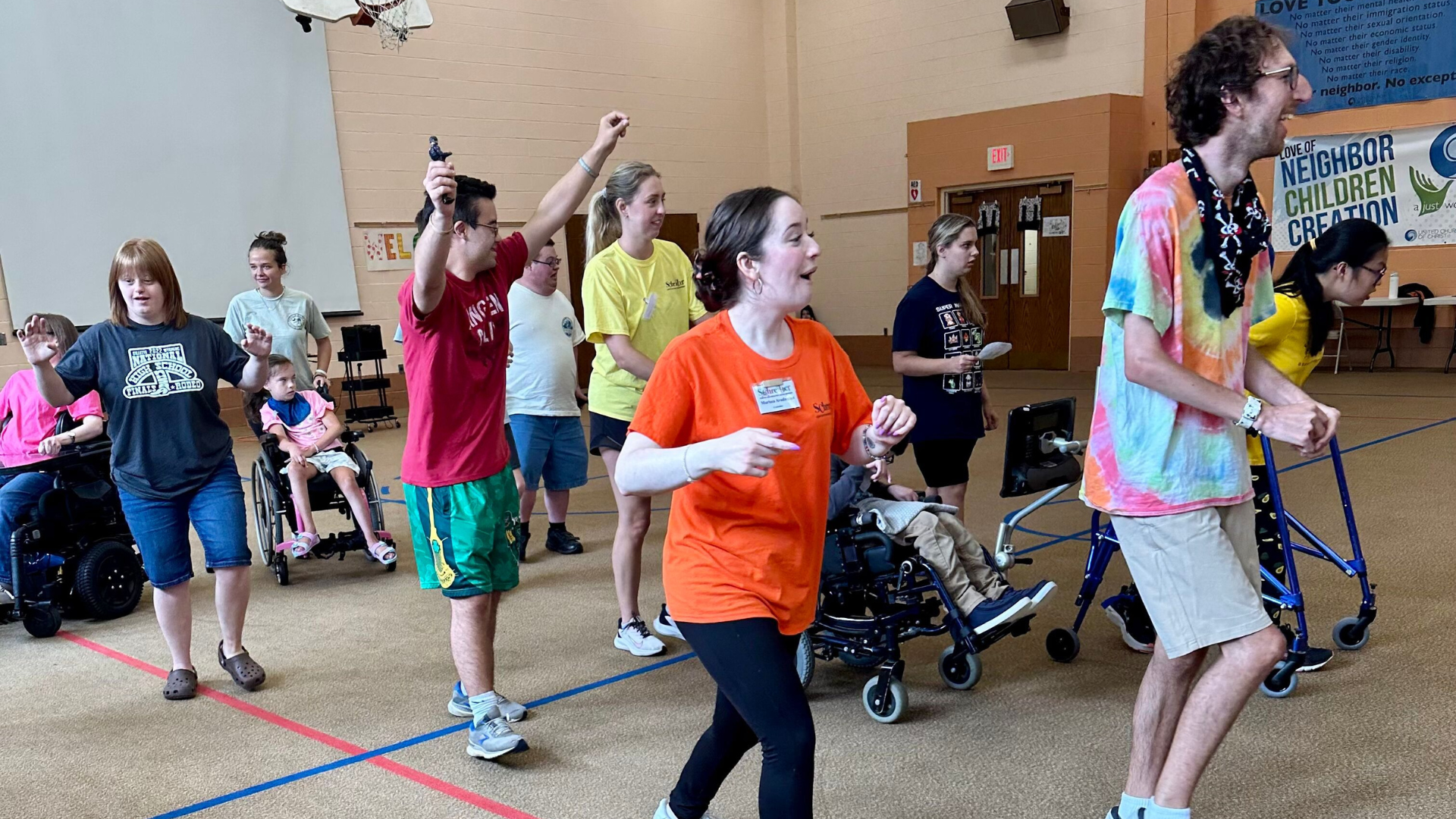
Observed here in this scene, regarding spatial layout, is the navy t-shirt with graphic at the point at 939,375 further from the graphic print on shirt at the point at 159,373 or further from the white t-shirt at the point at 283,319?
the white t-shirt at the point at 283,319

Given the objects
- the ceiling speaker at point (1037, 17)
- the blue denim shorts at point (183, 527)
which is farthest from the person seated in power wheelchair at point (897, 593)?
the ceiling speaker at point (1037, 17)

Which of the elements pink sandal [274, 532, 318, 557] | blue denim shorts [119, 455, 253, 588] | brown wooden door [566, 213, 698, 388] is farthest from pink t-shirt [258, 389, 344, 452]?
brown wooden door [566, 213, 698, 388]

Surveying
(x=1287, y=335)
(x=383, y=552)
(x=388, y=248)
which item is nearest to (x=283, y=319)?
(x=383, y=552)

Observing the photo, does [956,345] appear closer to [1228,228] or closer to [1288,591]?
[1288,591]

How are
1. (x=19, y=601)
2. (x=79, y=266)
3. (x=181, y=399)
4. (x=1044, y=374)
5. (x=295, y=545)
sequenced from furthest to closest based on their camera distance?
(x=1044, y=374) → (x=79, y=266) → (x=295, y=545) → (x=19, y=601) → (x=181, y=399)

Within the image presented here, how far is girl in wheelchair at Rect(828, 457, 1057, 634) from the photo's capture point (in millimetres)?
2910

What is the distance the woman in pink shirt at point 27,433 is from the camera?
4.19 m

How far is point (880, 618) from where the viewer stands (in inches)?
115

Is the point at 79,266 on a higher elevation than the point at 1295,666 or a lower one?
higher

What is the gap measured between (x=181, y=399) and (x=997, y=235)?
10.3 m

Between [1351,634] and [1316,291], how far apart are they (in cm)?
113

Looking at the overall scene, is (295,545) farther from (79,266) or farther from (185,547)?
(79,266)

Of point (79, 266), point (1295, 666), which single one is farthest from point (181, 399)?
point (79, 266)

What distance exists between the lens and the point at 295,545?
15.5 ft
